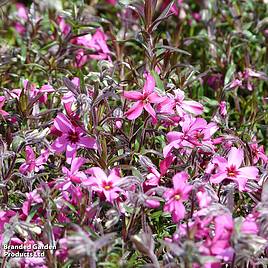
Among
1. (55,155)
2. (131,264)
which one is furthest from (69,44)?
(131,264)

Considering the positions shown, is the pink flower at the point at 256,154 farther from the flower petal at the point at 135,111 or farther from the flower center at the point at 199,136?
the flower petal at the point at 135,111

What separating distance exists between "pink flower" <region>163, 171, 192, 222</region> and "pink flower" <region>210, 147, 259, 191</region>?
13 cm

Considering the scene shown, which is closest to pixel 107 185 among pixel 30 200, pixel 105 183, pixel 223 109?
pixel 105 183

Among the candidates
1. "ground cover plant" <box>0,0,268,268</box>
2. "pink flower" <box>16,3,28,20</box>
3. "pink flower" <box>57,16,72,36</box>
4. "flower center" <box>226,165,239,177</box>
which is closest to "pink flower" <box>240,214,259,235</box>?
"ground cover plant" <box>0,0,268,268</box>

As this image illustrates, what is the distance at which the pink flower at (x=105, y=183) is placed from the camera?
1556mm

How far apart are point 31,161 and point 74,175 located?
0.55 feet

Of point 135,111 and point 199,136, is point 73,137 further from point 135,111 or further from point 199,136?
point 199,136

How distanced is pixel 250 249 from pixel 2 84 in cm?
122

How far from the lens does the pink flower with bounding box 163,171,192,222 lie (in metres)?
1.52

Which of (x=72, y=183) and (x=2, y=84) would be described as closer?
(x=72, y=183)

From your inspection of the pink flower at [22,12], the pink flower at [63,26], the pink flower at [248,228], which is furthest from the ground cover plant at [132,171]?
the pink flower at [22,12]

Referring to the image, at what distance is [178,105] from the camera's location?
6.01 ft

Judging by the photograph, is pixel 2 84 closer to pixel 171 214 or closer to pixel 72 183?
pixel 72 183

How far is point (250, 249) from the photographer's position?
4.51ft
